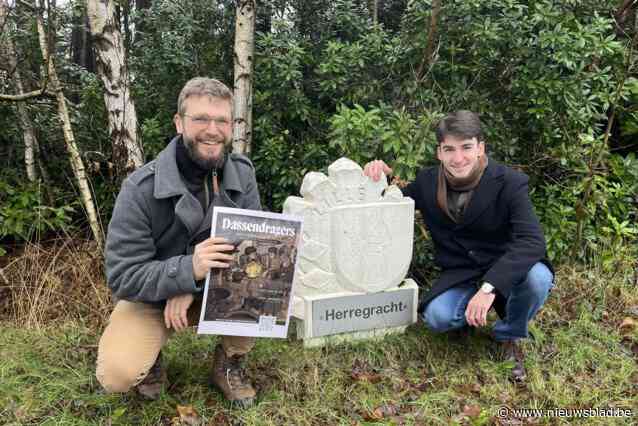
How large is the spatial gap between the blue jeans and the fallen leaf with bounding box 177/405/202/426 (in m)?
1.51

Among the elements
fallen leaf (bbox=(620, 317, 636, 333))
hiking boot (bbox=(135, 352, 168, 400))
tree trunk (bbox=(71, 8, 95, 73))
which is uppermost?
tree trunk (bbox=(71, 8, 95, 73))

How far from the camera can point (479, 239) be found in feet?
10.7

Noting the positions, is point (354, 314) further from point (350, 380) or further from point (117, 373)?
point (117, 373)

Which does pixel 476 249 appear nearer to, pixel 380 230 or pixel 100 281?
pixel 380 230

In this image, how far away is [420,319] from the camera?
152 inches

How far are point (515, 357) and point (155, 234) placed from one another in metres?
2.25

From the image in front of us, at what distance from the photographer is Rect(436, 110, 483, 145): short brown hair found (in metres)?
3.02

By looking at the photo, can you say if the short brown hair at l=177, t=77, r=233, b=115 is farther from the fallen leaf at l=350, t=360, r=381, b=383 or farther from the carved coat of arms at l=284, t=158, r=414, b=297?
the fallen leaf at l=350, t=360, r=381, b=383

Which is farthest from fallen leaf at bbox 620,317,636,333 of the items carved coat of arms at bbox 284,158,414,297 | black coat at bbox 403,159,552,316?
carved coat of arms at bbox 284,158,414,297

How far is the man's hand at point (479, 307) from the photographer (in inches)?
117

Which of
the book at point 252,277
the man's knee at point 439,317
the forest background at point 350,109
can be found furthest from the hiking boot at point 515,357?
the book at point 252,277

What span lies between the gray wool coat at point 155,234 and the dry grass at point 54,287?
1.43 metres

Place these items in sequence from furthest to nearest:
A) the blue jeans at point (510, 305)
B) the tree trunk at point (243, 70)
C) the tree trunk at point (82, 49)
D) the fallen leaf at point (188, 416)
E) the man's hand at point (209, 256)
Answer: the tree trunk at point (82, 49) < the tree trunk at point (243, 70) < the blue jeans at point (510, 305) < the fallen leaf at point (188, 416) < the man's hand at point (209, 256)

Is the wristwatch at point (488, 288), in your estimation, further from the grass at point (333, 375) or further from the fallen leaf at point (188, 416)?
the fallen leaf at point (188, 416)
